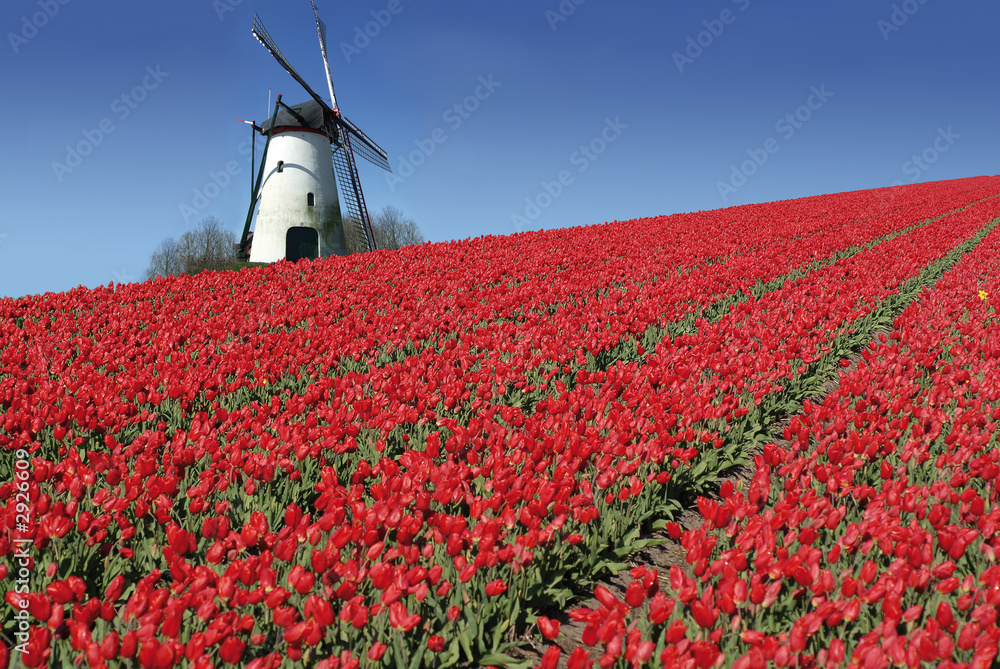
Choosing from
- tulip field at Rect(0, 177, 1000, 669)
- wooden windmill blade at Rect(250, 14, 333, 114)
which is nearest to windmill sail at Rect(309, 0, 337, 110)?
wooden windmill blade at Rect(250, 14, 333, 114)

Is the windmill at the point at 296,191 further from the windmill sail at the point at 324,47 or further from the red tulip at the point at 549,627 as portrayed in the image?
the red tulip at the point at 549,627

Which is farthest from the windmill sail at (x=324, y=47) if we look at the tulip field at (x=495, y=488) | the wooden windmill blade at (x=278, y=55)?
the tulip field at (x=495, y=488)

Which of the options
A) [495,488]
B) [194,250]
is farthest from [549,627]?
[194,250]

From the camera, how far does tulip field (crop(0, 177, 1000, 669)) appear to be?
2.54 m

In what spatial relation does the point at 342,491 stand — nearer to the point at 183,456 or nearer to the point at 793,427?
the point at 183,456

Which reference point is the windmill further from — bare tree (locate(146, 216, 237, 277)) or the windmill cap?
bare tree (locate(146, 216, 237, 277))

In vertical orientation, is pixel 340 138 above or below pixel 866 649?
above

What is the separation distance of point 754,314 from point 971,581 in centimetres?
606

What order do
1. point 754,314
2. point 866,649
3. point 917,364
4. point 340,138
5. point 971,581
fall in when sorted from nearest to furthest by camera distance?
point 866,649
point 971,581
point 917,364
point 754,314
point 340,138

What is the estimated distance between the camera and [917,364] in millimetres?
6270

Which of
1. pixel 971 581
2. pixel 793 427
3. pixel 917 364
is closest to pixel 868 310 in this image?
pixel 917 364

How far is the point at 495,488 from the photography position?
3.39m

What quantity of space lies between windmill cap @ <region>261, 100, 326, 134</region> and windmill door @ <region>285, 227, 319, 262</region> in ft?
16.6

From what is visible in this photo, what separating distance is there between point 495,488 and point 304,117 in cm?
2715
